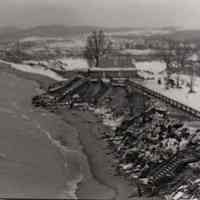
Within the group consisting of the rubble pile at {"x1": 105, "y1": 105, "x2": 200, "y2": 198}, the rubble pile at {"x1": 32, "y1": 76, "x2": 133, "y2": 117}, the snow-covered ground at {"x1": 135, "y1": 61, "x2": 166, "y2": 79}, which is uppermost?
the rubble pile at {"x1": 105, "y1": 105, "x2": 200, "y2": 198}

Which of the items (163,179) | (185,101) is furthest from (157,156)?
(185,101)

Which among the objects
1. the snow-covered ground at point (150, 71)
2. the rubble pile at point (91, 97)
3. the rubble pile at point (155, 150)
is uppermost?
the rubble pile at point (155, 150)

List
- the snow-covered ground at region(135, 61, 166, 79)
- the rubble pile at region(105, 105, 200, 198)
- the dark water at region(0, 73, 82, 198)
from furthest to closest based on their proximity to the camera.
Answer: the snow-covered ground at region(135, 61, 166, 79)
the rubble pile at region(105, 105, 200, 198)
the dark water at region(0, 73, 82, 198)

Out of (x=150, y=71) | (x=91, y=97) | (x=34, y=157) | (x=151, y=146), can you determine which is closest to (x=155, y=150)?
(x=151, y=146)

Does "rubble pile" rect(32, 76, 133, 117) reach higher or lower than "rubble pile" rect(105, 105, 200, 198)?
lower

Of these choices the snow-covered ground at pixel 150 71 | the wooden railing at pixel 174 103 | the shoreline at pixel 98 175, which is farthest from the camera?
the snow-covered ground at pixel 150 71

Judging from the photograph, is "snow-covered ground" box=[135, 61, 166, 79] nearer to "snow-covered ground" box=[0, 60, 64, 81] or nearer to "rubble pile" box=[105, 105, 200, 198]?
"snow-covered ground" box=[0, 60, 64, 81]

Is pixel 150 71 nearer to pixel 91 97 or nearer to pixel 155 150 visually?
pixel 91 97

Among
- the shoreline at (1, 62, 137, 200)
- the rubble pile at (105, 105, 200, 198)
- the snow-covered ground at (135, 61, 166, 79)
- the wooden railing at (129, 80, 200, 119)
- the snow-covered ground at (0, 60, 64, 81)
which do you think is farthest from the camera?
the snow-covered ground at (0, 60, 64, 81)

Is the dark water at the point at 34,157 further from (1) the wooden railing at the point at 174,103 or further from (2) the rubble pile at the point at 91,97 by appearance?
(1) the wooden railing at the point at 174,103

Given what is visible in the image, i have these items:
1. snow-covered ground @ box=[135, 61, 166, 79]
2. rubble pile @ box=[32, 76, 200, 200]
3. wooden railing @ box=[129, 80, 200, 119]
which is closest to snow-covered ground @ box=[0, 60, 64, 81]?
snow-covered ground @ box=[135, 61, 166, 79]

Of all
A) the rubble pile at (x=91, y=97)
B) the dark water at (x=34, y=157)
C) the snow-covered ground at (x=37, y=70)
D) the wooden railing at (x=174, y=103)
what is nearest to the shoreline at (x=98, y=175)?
the dark water at (x=34, y=157)
